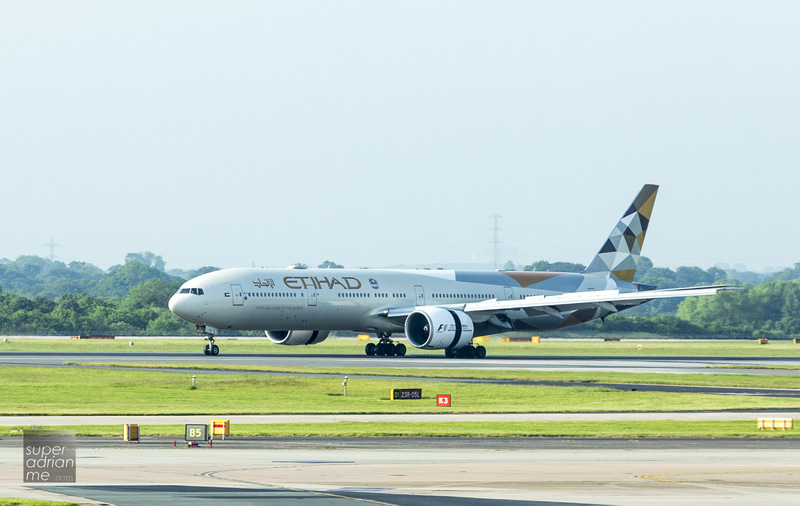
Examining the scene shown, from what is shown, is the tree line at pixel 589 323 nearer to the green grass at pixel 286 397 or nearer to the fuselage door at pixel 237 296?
the fuselage door at pixel 237 296

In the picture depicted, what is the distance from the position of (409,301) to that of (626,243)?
62.3 feet

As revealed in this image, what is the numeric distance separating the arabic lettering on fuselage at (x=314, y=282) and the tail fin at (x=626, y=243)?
20371 mm

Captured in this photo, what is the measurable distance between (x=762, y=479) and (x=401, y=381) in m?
32.0

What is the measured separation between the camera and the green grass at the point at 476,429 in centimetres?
3441

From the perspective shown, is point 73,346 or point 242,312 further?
point 73,346

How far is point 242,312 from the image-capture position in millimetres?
75625

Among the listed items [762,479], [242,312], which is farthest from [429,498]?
[242,312]

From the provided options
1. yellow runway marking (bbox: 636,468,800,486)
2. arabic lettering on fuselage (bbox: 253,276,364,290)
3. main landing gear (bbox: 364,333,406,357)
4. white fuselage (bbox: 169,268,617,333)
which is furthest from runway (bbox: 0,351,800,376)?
yellow runway marking (bbox: 636,468,800,486)

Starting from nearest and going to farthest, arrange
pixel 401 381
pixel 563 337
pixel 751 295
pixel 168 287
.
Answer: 1. pixel 401 381
2. pixel 563 337
3. pixel 751 295
4. pixel 168 287

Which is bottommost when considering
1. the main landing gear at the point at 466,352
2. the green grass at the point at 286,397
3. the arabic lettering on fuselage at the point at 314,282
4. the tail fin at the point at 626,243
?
the green grass at the point at 286,397

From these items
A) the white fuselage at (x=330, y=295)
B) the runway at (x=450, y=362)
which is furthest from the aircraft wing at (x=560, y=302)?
the runway at (x=450, y=362)

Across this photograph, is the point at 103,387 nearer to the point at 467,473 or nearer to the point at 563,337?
the point at 467,473

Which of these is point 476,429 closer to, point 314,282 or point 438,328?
point 438,328

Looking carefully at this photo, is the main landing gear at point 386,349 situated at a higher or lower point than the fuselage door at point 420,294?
lower
